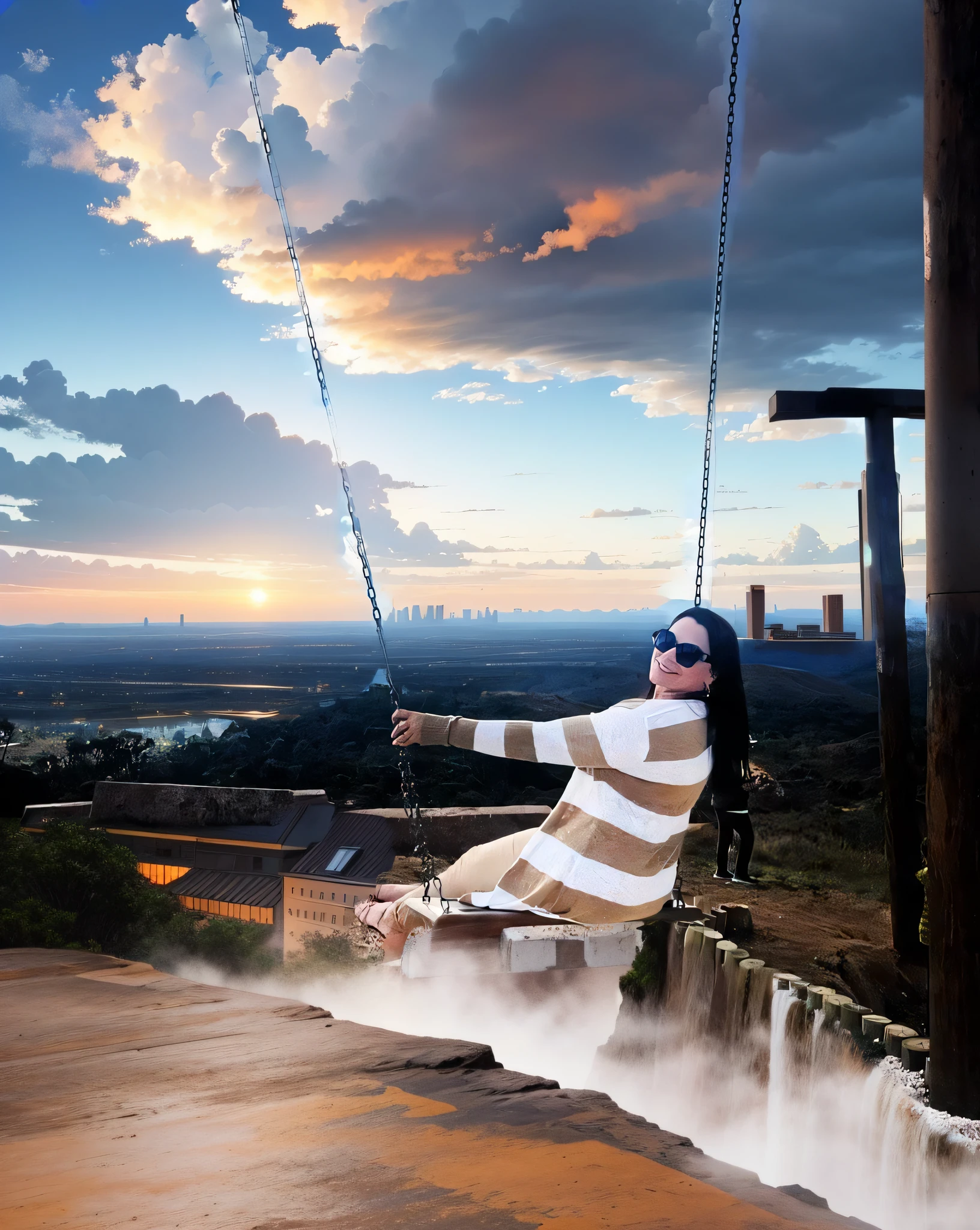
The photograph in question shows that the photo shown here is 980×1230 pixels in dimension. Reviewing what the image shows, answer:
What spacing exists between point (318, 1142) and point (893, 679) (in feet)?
16.2

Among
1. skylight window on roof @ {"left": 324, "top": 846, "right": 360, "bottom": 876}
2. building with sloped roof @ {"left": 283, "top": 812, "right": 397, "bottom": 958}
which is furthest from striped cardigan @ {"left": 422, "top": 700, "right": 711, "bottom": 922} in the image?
skylight window on roof @ {"left": 324, "top": 846, "right": 360, "bottom": 876}

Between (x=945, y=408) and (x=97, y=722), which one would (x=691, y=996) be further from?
(x=97, y=722)

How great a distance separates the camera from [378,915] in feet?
13.7

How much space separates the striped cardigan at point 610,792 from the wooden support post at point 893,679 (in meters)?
3.05

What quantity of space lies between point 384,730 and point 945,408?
15139mm

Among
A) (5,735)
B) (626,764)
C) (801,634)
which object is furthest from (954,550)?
(5,735)

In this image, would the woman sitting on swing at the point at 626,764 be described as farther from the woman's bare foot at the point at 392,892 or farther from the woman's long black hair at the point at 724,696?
the woman's bare foot at the point at 392,892

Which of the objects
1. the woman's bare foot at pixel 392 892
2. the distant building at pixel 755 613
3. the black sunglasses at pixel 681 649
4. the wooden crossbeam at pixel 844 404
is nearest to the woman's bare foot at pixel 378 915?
the woman's bare foot at pixel 392 892

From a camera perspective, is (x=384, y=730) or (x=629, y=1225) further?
(x=384, y=730)

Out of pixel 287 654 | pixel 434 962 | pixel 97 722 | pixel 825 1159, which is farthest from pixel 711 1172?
pixel 287 654

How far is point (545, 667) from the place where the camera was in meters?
27.3

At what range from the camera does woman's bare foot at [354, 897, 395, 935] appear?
4.13 meters

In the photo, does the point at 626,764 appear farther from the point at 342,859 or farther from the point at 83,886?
the point at 83,886

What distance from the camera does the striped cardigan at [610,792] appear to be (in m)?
3.62
